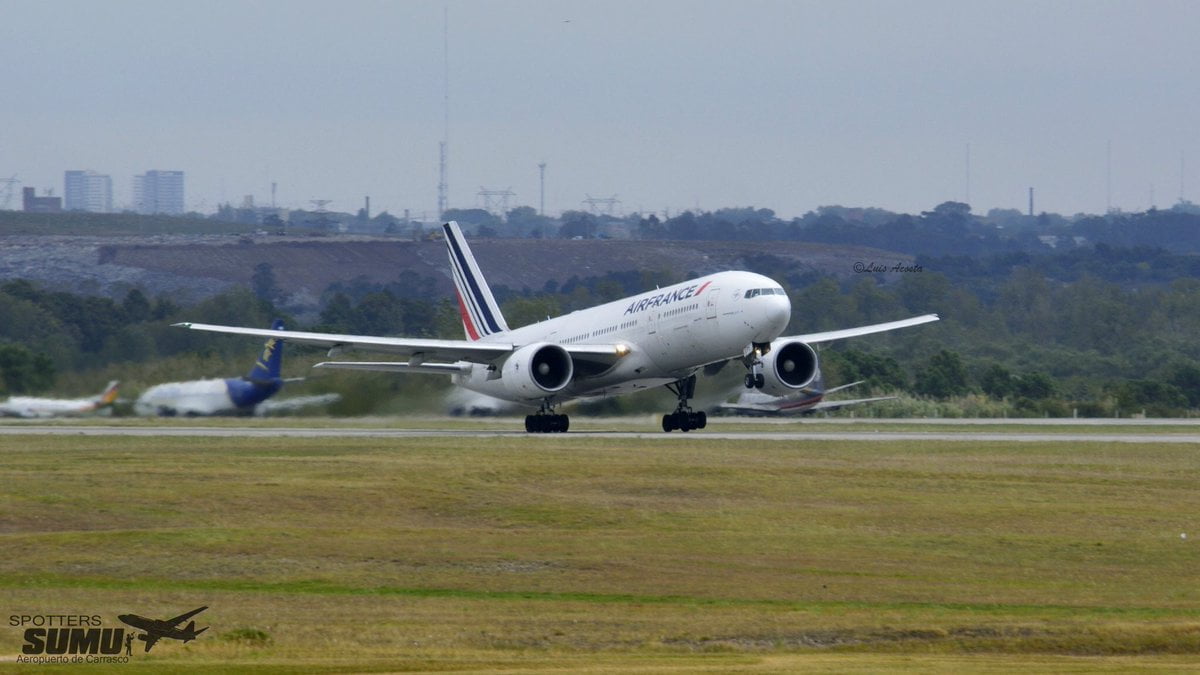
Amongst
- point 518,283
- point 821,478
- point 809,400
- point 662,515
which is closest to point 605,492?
point 662,515

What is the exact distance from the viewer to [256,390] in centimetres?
5406

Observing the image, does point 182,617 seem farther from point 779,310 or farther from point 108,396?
A: point 108,396

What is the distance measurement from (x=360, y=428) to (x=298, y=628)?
33131 millimetres

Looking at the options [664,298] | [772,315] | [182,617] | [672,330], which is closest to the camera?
[182,617]

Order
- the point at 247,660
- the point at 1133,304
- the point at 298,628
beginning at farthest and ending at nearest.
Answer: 1. the point at 1133,304
2. the point at 298,628
3. the point at 247,660

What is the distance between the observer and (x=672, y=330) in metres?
45.9

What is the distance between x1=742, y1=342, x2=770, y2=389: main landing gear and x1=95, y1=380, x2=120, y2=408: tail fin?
813 inches

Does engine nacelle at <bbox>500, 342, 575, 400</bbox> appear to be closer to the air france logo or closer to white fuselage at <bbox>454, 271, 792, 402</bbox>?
white fuselage at <bbox>454, 271, 792, 402</bbox>

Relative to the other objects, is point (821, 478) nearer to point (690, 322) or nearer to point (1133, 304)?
point (690, 322)

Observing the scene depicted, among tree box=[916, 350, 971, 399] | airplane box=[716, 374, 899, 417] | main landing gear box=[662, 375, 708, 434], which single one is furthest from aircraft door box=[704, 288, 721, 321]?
tree box=[916, 350, 971, 399]

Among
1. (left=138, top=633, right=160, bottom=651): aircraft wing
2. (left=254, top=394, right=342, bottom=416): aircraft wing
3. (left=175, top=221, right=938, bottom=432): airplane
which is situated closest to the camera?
(left=138, top=633, right=160, bottom=651): aircraft wing

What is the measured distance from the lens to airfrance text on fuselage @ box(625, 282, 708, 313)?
150ft

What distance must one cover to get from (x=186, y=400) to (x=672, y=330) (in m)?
17.7

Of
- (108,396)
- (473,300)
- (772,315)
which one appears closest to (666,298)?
(772,315)
